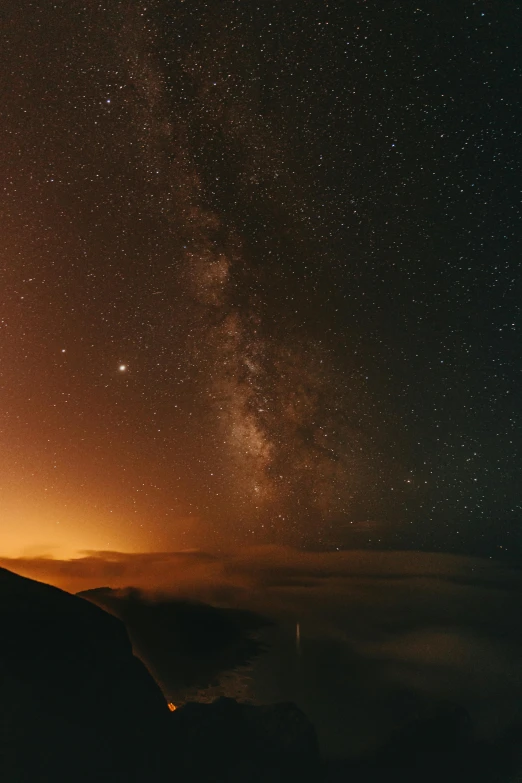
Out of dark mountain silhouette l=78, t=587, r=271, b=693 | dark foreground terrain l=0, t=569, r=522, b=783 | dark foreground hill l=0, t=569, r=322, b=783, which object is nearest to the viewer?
dark foreground hill l=0, t=569, r=322, b=783

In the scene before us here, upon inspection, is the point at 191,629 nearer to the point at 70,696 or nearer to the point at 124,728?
the point at 124,728

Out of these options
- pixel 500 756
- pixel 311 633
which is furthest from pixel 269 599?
pixel 500 756

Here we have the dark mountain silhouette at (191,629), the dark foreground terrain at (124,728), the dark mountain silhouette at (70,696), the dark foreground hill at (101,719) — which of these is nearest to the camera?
the dark mountain silhouette at (70,696)

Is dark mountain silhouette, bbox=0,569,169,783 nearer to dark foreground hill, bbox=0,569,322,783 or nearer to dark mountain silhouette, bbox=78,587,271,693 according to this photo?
dark foreground hill, bbox=0,569,322,783

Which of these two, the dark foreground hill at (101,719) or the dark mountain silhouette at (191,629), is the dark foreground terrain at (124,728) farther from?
the dark mountain silhouette at (191,629)

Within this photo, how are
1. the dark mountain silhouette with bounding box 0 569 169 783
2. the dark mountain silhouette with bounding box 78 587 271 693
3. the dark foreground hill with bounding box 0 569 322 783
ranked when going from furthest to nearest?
the dark mountain silhouette with bounding box 78 587 271 693 → the dark foreground hill with bounding box 0 569 322 783 → the dark mountain silhouette with bounding box 0 569 169 783

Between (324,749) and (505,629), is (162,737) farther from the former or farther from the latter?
(505,629)

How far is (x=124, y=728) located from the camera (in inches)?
409

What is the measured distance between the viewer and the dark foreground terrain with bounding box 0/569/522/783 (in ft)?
30.7

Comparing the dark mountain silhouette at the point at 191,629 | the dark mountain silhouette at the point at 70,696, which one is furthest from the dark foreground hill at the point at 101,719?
→ the dark mountain silhouette at the point at 191,629

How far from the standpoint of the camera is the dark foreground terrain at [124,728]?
934 centimetres

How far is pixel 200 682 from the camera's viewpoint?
11016 mm

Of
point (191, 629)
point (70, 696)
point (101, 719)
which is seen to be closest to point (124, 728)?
point (101, 719)

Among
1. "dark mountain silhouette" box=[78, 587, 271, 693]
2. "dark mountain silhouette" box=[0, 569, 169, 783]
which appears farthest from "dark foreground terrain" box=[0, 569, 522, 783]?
"dark mountain silhouette" box=[78, 587, 271, 693]
